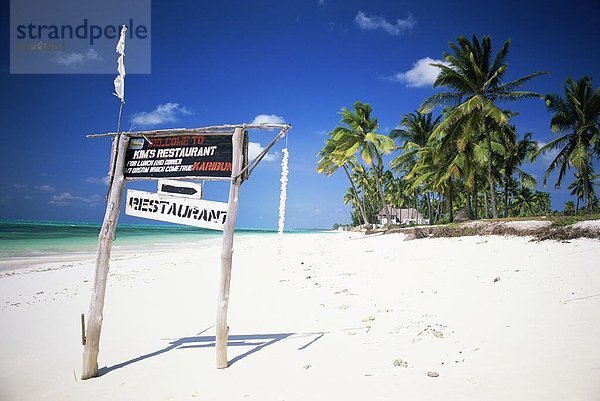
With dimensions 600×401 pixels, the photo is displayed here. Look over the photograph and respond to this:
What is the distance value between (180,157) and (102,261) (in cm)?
180

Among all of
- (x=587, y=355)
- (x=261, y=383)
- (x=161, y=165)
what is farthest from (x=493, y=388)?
(x=161, y=165)

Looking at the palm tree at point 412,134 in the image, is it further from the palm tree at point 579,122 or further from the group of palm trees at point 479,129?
the palm tree at point 579,122

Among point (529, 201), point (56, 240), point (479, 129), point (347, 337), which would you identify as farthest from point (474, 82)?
point (529, 201)

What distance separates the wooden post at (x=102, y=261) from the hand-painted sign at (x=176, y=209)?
19 cm

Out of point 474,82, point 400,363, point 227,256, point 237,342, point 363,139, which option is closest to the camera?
point 400,363

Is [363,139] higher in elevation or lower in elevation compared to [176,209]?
higher

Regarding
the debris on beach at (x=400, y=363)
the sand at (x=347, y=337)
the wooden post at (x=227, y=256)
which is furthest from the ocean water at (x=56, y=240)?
the debris on beach at (x=400, y=363)

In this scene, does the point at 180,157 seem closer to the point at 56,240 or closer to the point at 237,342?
the point at 237,342

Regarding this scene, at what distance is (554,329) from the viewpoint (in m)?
4.36

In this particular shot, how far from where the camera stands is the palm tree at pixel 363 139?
29.1 meters

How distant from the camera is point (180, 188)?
4742mm

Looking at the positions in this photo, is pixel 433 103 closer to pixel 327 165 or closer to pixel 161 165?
pixel 327 165

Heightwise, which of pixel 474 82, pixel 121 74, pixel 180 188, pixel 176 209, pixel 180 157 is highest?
pixel 474 82

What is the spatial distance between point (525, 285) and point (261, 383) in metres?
5.53
